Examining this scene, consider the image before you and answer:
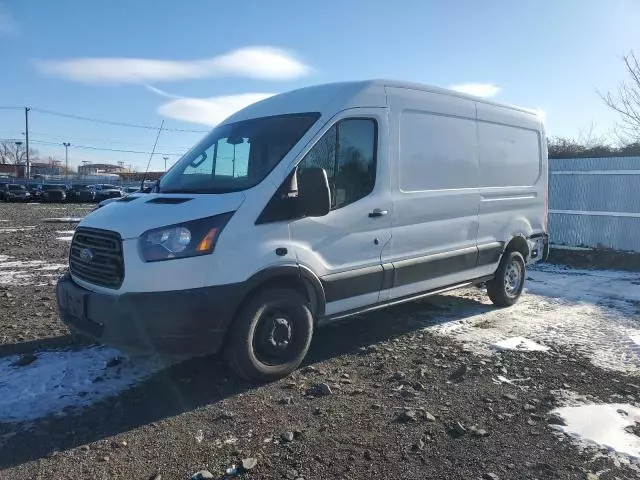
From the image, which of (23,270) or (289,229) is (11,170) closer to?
(23,270)

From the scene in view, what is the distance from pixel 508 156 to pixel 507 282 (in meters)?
1.72

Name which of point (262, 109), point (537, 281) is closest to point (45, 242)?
point (262, 109)

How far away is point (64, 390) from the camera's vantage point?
14.1 feet

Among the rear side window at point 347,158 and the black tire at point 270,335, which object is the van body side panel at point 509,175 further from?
the black tire at point 270,335

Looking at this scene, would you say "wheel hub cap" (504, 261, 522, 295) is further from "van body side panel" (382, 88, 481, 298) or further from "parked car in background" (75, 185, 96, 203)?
"parked car in background" (75, 185, 96, 203)

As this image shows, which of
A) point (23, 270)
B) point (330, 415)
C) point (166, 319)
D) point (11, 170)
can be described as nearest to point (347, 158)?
point (166, 319)

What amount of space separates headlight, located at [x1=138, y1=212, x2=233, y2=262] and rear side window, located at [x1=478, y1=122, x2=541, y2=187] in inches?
155

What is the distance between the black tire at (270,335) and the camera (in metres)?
4.25

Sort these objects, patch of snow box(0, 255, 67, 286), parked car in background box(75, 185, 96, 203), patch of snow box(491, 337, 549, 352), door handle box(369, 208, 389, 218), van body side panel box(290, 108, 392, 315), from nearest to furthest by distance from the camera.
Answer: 1. van body side panel box(290, 108, 392, 315)
2. door handle box(369, 208, 389, 218)
3. patch of snow box(491, 337, 549, 352)
4. patch of snow box(0, 255, 67, 286)
5. parked car in background box(75, 185, 96, 203)

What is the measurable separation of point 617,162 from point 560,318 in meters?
6.69

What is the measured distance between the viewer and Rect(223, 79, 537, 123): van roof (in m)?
4.91

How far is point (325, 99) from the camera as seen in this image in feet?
16.1

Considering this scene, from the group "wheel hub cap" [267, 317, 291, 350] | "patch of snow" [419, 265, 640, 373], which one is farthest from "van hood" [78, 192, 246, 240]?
"patch of snow" [419, 265, 640, 373]

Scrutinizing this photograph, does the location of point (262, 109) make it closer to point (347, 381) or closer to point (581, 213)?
point (347, 381)
